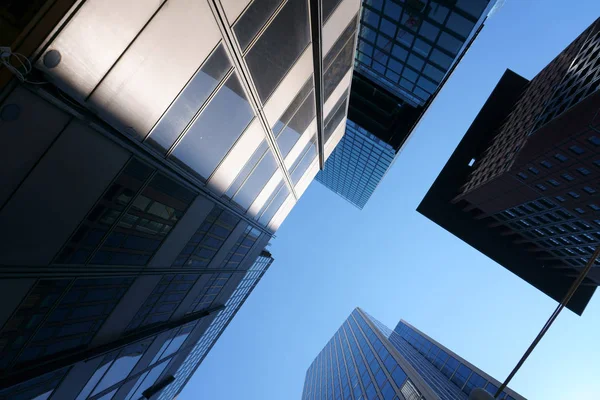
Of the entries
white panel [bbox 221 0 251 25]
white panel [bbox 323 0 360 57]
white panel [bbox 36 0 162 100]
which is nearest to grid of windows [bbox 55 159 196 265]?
white panel [bbox 36 0 162 100]

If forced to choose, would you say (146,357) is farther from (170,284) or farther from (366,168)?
(366,168)

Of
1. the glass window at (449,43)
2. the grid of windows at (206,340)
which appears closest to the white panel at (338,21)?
the glass window at (449,43)

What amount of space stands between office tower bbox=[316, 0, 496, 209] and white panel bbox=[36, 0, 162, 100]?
64.3 feet

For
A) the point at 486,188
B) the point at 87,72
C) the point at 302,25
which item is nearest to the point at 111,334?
the point at 87,72

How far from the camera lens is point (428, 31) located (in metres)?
20.5

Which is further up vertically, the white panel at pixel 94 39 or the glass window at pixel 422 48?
the glass window at pixel 422 48

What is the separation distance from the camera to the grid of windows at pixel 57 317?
6.56m

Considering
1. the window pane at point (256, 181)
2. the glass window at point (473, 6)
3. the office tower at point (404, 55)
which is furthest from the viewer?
the office tower at point (404, 55)

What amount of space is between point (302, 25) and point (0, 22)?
6711 millimetres

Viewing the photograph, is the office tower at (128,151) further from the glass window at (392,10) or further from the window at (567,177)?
the window at (567,177)

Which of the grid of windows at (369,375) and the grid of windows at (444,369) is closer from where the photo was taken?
the grid of windows at (369,375)

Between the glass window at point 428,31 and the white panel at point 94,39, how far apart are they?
66.9 feet

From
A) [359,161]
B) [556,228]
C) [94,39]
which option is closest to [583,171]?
[556,228]

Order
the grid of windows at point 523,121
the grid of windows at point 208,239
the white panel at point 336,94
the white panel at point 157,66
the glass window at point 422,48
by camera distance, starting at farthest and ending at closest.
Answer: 1. the grid of windows at point 523,121
2. the glass window at point 422,48
3. the white panel at point 336,94
4. the grid of windows at point 208,239
5. the white panel at point 157,66
